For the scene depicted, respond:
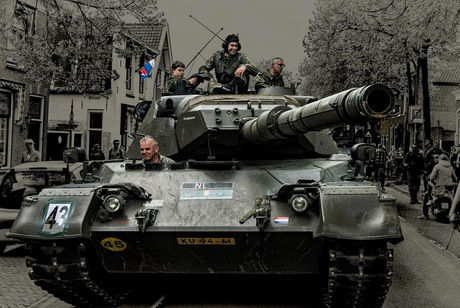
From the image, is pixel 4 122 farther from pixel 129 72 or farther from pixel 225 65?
pixel 129 72

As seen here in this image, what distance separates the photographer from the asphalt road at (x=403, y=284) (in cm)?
830

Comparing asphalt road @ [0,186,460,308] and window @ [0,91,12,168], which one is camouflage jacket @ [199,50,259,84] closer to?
asphalt road @ [0,186,460,308]

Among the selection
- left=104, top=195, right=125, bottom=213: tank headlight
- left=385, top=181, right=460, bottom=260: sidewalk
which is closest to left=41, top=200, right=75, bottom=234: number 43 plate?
left=104, top=195, right=125, bottom=213: tank headlight

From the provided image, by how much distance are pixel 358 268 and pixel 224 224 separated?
1.35 m

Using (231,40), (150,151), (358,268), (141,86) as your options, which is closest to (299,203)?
(358,268)

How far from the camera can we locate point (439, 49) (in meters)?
27.7

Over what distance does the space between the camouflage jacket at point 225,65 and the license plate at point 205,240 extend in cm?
390

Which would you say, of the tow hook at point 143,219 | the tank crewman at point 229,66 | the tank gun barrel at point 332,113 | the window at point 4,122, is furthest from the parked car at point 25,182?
the window at point 4,122

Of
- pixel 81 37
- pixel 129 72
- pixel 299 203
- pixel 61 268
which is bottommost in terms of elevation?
pixel 61 268

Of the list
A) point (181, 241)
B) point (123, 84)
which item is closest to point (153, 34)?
point (123, 84)

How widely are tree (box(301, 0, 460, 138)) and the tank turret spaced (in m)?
9.10

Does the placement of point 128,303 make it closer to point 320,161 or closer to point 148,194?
point 148,194

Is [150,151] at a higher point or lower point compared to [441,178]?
higher

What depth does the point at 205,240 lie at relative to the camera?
733 centimetres
